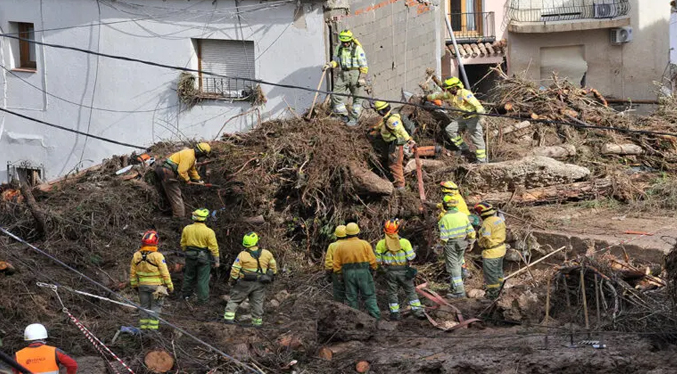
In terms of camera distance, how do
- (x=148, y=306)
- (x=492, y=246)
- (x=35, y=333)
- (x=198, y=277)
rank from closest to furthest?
(x=35, y=333)
(x=148, y=306)
(x=492, y=246)
(x=198, y=277)

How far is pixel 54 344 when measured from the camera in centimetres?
1417

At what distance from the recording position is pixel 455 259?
633 inches

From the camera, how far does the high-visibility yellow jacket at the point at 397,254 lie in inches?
596

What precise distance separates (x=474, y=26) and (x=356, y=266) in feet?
47.4

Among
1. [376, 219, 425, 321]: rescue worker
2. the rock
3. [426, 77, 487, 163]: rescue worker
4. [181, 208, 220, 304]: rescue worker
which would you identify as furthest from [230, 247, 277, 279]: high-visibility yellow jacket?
[426, 77, 487, 163]: rescue worker

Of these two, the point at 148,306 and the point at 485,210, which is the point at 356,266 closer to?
the point at 485,210

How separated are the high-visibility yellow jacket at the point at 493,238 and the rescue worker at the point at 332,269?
2121 millimetres

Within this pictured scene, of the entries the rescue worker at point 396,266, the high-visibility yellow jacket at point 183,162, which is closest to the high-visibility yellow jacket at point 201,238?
the high-visibility yellow jacket at point 183,162

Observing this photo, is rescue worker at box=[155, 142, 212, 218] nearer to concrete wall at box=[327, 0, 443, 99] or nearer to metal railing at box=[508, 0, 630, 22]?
concrete wall at box=[327, 0, 443, 99]

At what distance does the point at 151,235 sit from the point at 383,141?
542 cm

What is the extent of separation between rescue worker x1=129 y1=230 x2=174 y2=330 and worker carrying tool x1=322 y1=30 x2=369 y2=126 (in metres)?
6.07

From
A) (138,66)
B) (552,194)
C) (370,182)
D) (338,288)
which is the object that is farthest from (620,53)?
(338,288)

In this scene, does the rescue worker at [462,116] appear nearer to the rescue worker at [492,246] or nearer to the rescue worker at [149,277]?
the rescue worker at [492,246]

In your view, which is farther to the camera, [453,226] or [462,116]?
[462,116]
